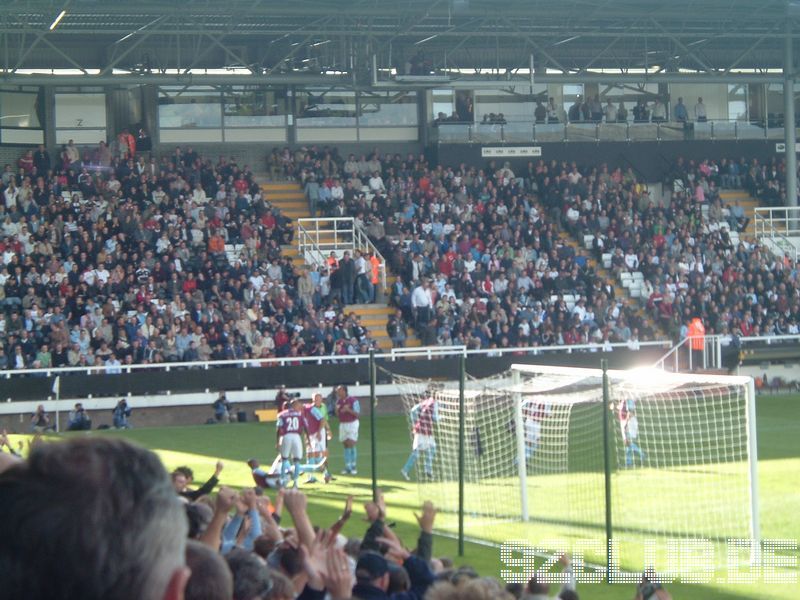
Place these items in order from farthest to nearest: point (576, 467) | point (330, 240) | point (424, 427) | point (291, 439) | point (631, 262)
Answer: point (631, 262) < point (330, 240) < point (291, 439) < point (576, 467) < point (424, 427)

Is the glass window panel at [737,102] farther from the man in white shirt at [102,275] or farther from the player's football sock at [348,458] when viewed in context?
the player's football sock at [348,458]

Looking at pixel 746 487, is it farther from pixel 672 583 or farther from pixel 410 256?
pixel 410 256

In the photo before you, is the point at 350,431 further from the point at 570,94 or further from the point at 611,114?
the point at 570,94

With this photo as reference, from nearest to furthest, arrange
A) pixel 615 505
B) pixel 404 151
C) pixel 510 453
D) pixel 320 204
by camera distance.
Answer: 1. pixel 615 505
2. pixel 510 453
3. pixel 320 204
4. pixel 404 151

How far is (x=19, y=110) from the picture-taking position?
4122 cm

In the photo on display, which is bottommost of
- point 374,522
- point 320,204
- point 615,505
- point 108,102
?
point 615,505

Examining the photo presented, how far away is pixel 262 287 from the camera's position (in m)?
35.1

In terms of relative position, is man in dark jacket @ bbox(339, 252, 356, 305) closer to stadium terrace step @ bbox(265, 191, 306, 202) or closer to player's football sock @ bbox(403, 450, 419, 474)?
stadium terrace step @ bbox(265, 191, 306, 202)

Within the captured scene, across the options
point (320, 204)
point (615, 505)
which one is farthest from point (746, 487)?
point (320, 204)

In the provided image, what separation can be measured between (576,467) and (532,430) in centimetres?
95

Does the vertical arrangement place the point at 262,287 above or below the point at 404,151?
below

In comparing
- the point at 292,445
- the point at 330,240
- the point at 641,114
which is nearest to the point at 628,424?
the point at 292,445

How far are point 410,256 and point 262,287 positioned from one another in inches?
200

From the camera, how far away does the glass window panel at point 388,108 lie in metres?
45.3
